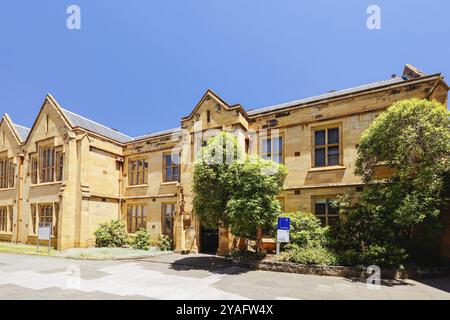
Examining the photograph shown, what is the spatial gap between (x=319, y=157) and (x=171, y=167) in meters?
11.0

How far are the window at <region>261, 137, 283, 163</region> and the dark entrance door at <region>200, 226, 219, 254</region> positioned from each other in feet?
19.6

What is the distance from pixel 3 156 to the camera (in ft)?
84.8

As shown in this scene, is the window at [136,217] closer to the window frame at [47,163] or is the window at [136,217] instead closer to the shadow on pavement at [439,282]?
the window frame at [47,163]

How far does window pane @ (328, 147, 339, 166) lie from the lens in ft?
49.3

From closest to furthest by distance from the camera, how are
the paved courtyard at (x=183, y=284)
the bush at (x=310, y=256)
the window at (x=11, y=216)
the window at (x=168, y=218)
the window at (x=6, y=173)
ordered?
the paved courtyard at (x=183, y=284) → the bush at (x=310, y=256) → the window at (x=168, y=218) → the window at (x=11, y=216) → the window at (x=6, y=173)

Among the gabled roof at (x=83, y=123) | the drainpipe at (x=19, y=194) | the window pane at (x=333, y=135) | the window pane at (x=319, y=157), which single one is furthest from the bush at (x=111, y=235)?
the window pane at (x=333, y=135)

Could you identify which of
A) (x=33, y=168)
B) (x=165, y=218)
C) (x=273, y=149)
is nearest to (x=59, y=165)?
(x=33, y=168)

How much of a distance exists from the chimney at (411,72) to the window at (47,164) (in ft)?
86.3

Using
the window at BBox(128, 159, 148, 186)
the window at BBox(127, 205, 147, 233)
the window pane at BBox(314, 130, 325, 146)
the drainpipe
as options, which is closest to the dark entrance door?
the window at BBox(127, 205, 147, 233)

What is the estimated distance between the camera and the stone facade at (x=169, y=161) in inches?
579

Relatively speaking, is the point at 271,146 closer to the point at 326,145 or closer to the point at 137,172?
the point at 326,145
